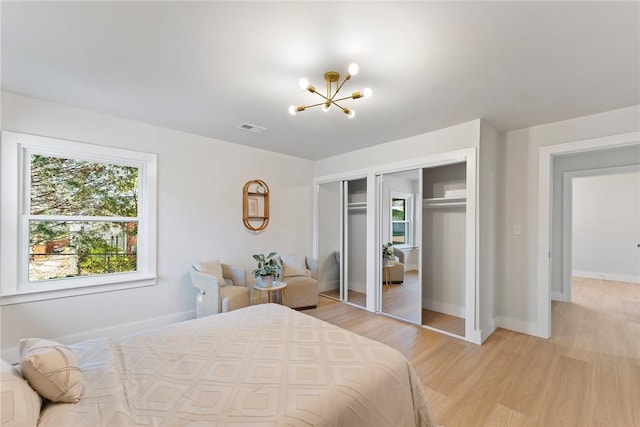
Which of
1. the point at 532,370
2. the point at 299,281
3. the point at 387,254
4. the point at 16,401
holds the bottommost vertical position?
the point at 532,370

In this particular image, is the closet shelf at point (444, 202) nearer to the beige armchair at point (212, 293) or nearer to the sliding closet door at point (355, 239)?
the sliding closet door at point (355, 239)

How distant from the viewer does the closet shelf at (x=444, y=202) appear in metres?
3.61

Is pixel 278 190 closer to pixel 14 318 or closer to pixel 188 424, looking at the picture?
pixel 14 318

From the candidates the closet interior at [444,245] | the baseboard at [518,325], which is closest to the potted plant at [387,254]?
the closet interior at [444,245]

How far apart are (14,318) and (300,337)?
2.93m

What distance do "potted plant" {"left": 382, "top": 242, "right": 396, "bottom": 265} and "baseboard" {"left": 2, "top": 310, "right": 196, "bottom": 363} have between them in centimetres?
282

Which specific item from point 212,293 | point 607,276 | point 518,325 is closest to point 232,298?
point 212,293

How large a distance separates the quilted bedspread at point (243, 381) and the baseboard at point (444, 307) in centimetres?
264

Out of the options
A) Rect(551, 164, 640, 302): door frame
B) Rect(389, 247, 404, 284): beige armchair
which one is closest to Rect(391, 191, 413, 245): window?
Rect(389, 247, 404, 284): beige armchair

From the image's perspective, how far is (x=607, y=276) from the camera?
593cm

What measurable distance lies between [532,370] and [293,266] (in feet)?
10.2

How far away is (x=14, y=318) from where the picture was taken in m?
2.62

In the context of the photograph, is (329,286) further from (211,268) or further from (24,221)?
(24,221)

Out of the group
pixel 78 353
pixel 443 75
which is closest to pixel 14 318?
pixel 78 353
